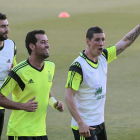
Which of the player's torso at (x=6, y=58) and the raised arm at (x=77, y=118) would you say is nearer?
the raised arm at (x=77, y=118)

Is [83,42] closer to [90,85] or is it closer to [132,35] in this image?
[132,35]

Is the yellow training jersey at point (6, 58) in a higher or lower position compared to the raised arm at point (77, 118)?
higher

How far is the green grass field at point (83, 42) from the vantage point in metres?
8.84

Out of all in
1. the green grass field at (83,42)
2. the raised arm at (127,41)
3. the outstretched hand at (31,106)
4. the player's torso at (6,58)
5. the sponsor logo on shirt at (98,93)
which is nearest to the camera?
the outstretched hand at (31,106)

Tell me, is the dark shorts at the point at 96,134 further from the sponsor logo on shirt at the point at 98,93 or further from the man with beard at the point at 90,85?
the sponsor logo on shirt at the point at 98,93

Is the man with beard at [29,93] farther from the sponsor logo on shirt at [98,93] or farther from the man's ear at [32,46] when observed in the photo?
the sponsor logo on shirt at [98,93]

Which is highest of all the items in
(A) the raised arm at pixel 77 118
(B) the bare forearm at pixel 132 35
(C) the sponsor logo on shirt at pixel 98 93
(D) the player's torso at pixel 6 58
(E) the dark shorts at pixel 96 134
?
(B) the bare forearm at pixel 132 35

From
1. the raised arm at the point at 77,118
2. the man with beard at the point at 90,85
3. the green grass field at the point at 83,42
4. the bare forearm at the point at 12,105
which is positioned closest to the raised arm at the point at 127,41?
the man with beard at the point at 90,85

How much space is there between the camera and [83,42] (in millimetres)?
19844

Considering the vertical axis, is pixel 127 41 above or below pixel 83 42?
below

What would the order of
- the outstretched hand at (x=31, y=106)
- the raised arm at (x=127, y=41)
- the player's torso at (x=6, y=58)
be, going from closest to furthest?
the outstretched hand at (x=31, y=106) → the raised arm at (x=127, y=41) → the player's torso at (x=6, y=58)

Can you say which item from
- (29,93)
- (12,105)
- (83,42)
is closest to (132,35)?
(29,93)

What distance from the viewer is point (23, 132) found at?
16.8 feet

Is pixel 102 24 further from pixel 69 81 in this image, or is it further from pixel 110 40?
pixel 69 81
